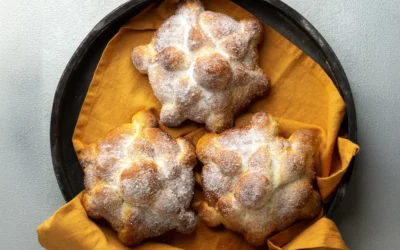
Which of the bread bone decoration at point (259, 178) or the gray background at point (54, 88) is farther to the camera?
the gray background at point (54, 88)

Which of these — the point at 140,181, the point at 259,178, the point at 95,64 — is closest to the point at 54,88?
the point at 95,64

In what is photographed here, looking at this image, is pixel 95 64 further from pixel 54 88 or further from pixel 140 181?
pixel 140 181

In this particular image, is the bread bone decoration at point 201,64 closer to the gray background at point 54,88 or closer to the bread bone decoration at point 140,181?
the bread bone decoration at point 140,181

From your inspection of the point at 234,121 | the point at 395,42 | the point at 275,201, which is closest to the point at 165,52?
the point at 234,121

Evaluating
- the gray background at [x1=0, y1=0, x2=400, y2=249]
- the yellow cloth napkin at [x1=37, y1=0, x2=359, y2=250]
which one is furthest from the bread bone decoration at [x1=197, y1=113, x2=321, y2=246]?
the gray background at [x1=0, y1=0, x2=400, y2=249]

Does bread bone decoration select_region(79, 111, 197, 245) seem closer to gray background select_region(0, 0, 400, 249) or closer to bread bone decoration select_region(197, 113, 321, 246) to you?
bread bone decoration select_region(197, 113, 321, 246)

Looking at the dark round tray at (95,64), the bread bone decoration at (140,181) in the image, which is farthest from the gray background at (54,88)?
the bread bone decoration at (140,181)
